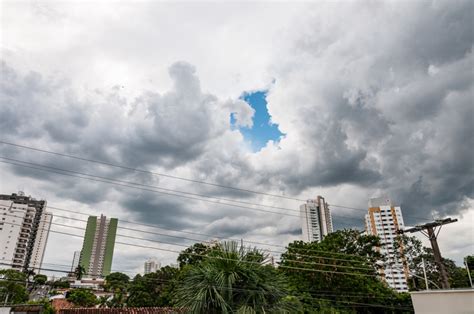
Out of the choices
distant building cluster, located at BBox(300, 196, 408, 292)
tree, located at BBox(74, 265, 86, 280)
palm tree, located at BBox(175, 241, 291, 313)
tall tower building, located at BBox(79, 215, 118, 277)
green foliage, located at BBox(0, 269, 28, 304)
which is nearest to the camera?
palm tree, located at BBox(175, 241, 291, 313)

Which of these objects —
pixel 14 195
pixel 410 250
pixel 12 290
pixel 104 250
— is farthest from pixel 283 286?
pixel 104 250

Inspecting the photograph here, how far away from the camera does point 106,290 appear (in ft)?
160

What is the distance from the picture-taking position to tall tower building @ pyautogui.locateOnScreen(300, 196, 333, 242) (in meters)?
94.0

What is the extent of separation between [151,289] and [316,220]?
7423 cm

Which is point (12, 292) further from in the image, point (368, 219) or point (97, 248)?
point (97, 248)

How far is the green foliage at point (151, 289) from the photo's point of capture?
2798 cm

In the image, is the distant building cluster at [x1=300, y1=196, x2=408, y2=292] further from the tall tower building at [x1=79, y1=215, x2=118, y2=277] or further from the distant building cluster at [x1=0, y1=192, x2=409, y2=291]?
the tall tower building at [x1=79, y1=215, x2=118, y2=277]

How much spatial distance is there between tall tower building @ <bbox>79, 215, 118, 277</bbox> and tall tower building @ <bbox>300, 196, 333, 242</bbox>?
245 ft

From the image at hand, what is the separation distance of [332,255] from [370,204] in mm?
83883

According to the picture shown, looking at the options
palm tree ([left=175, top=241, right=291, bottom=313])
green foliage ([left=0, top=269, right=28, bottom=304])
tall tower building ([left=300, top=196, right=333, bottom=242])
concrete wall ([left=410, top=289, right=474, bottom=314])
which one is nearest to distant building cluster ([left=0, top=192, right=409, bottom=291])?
tall tower building ([left=300, top=196, right=333, bottom=242])

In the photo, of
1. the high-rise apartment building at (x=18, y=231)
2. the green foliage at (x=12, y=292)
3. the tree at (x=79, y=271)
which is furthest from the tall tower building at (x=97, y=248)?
the tree at (x=79, y=271)

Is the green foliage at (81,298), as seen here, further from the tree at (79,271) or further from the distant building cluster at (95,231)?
the distant building cluster at (95,231)

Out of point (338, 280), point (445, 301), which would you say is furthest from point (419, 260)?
point (445, 301)

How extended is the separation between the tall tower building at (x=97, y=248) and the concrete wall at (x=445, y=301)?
126341mm
